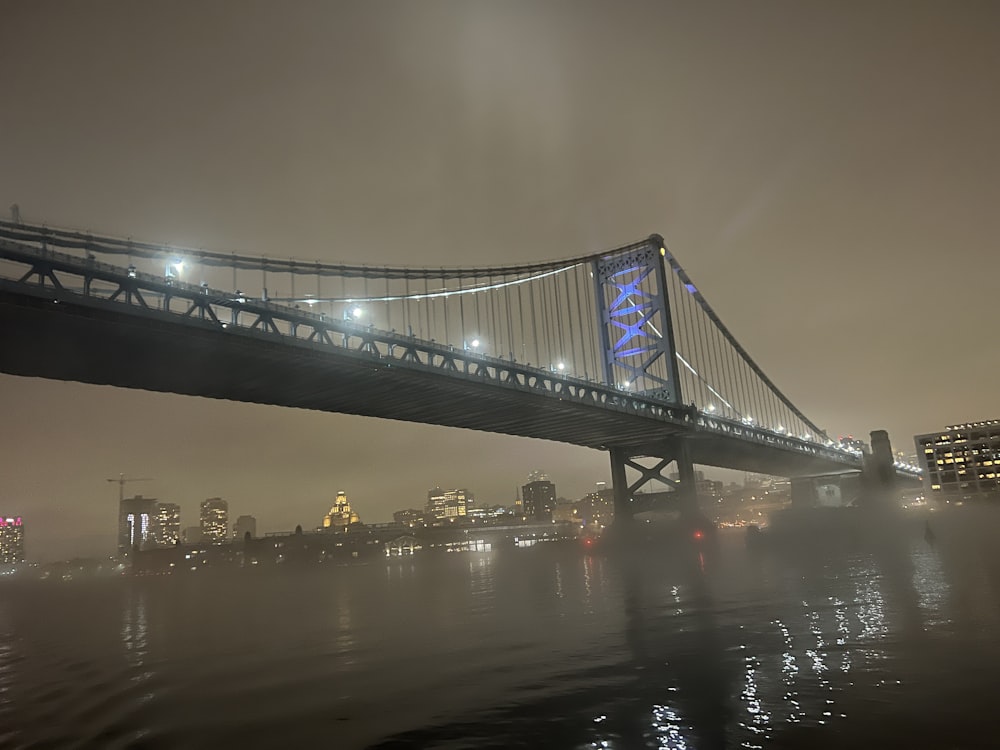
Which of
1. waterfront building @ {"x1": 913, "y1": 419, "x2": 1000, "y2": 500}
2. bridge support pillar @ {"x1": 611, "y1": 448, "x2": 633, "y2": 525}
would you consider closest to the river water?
bridge support pillar @ {"x1": 611, "y1": 448, "x2": 633, "y2": 525}

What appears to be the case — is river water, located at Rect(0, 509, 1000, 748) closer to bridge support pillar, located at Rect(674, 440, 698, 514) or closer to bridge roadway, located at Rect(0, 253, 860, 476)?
bridge roadway, located at Rect(0, 253, 860, 476)

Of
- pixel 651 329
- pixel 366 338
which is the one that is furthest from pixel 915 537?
pixel 366 338

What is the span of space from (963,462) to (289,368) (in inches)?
7099

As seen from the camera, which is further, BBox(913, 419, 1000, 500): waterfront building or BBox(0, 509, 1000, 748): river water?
BBox(913, 419, 1000, 500): waterfront building

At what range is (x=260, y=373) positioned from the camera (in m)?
45.7

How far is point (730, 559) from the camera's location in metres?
50.0

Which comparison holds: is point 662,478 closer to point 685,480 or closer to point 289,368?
point 685,480

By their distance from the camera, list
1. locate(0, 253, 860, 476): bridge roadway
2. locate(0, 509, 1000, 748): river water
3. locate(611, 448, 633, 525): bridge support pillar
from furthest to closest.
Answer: locate(611, 448, 633, 525): bridge support pillar
locate(0, 253, 860, 476): bridge roadway
locate(0, 509, 1000, 748): river water

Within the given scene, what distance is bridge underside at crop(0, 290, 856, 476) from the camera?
3631 centimetres

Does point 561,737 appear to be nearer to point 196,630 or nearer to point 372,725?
point 372,725

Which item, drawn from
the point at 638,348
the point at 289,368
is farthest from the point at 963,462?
the point at 289,368

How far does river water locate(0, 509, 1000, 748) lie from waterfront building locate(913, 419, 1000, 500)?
162 metres

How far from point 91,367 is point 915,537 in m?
70.6

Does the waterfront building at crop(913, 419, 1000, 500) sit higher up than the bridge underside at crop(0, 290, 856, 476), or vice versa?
the bridge underside at crop(0, 290, 856, 476)
